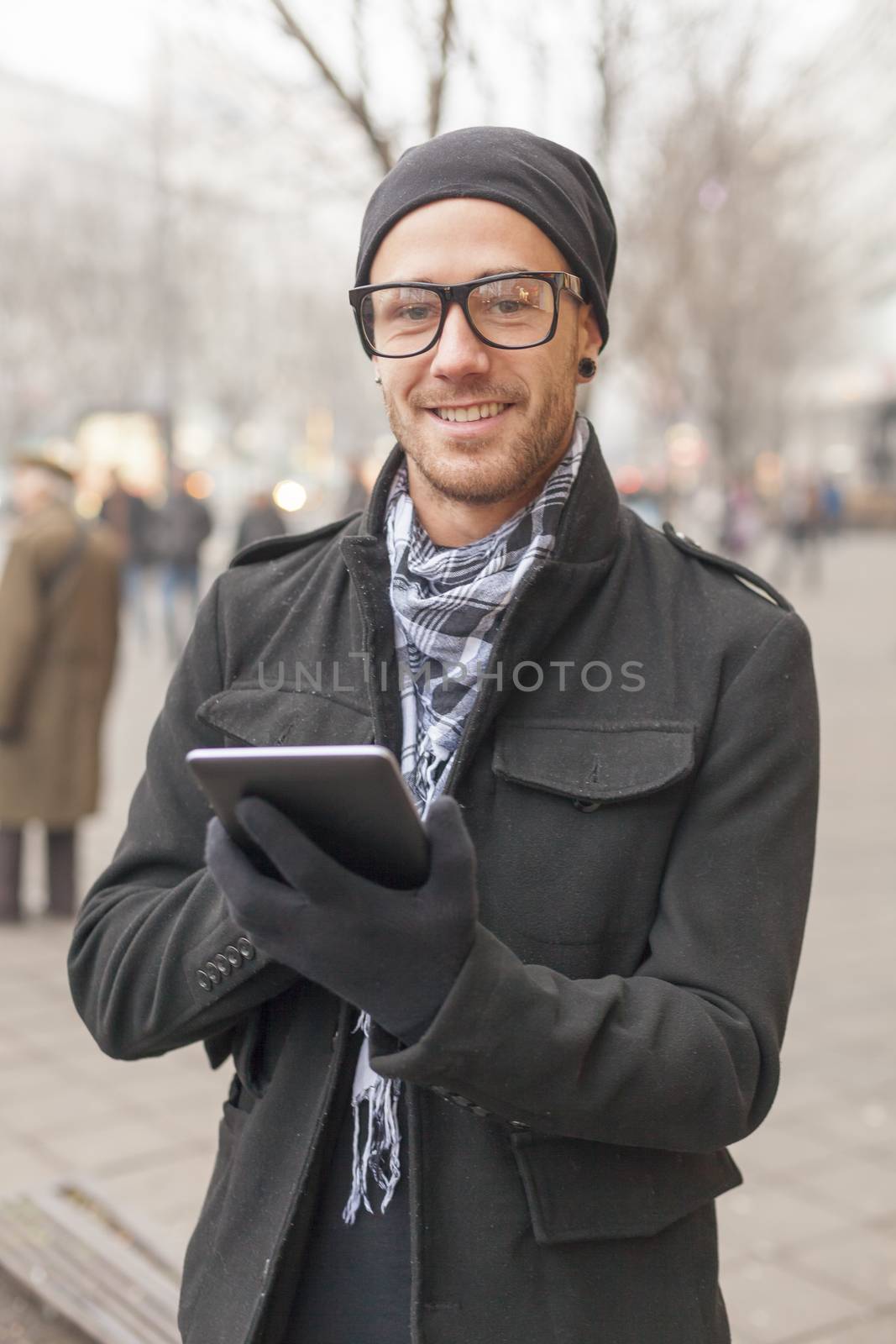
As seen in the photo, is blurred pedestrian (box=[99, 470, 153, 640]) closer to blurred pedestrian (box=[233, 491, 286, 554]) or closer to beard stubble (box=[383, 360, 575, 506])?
blurred pedestrian (box=[233, 491, 286, 554])

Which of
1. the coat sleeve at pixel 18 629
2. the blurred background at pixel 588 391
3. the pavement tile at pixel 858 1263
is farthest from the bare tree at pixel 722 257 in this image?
the pavement tile at pixel 858 1263

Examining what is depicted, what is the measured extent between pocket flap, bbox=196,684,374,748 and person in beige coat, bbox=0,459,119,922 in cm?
517

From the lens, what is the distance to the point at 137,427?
27.7 metres

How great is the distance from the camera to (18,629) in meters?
6.80

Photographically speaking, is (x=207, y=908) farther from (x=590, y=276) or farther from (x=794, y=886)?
(x=590, y=276)

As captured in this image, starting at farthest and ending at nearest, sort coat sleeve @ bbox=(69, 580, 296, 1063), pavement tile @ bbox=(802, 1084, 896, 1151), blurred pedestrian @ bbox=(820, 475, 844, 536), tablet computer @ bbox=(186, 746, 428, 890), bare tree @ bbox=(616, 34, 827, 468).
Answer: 1. blurred pedestrian @ bbox=(820, 475, 844, 536)
2. bare tree @ bbox=(616, 34, 827, 468)
3. pavement tile @ bbox=(802, 1084, 896, 1151)
4. coat sleeve @ bbox=(69, 580, 296, 1063)
5. tablet computer @ bbox=(186, 746, 428, 890)

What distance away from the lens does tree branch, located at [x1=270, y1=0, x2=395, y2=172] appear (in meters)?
4.98

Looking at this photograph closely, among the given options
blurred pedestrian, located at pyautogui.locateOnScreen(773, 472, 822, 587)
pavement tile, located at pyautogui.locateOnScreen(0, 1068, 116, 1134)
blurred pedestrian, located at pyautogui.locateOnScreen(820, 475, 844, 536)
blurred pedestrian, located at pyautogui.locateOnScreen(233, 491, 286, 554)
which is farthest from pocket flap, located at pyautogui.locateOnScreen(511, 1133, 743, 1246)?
blurred pedestrian, located at pyautogui.locateOnScreen(820, 475, 844, 536)

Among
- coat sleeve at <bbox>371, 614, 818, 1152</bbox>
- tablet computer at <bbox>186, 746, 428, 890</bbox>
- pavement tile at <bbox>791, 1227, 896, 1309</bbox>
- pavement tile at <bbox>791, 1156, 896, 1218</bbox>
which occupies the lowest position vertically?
pavement tile at <bbox>791, 1227, 896, 1309</bbox>

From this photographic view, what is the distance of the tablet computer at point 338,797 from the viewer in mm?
1379

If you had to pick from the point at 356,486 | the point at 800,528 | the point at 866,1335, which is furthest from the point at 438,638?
the point at 800,528

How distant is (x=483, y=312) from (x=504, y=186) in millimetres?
140

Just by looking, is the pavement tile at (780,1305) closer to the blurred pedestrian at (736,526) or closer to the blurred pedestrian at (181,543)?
the blurred pedestrian at (181,543)

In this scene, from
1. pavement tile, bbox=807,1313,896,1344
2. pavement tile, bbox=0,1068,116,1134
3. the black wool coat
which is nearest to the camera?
the black wool coat
